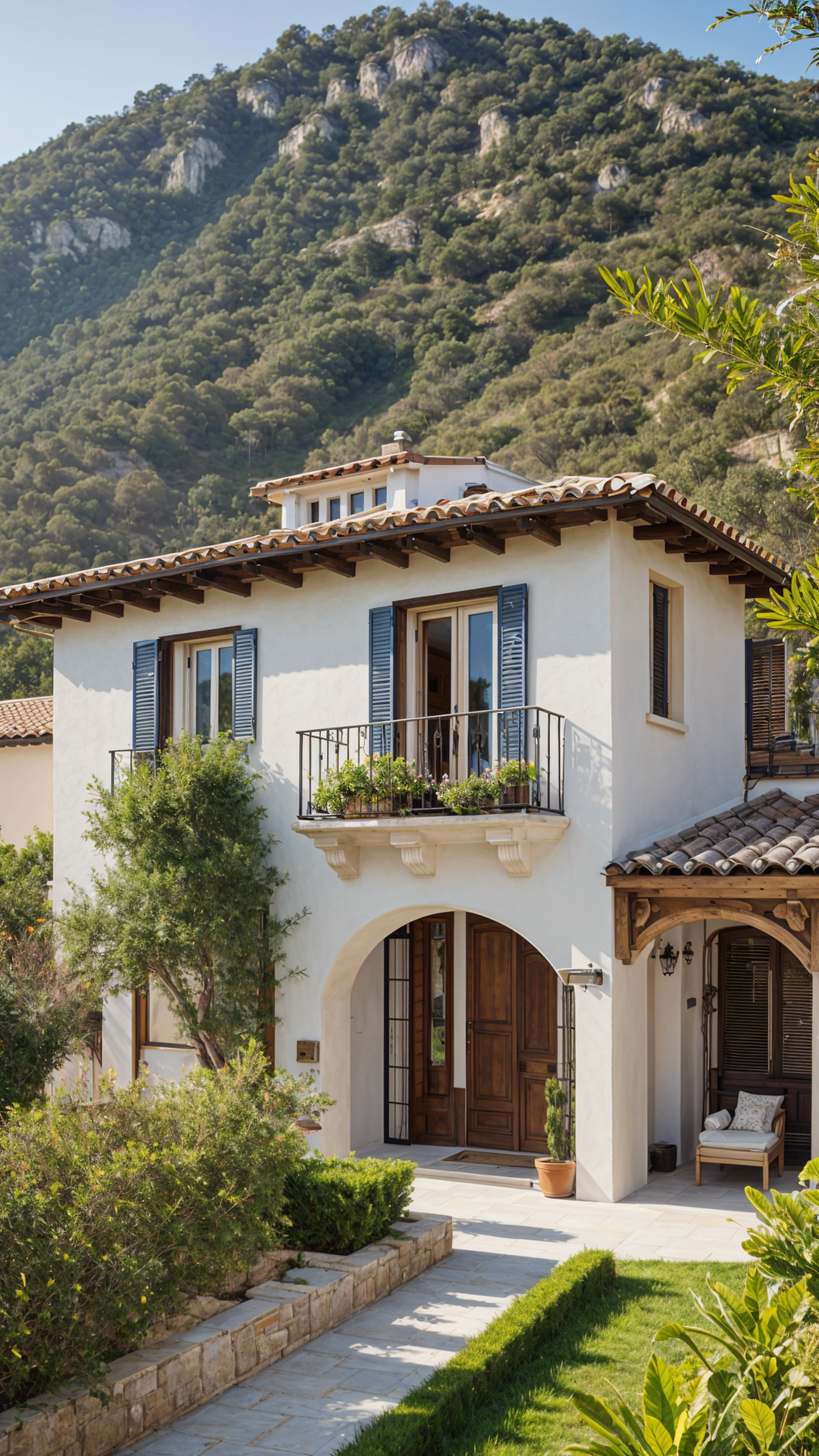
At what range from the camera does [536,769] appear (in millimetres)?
10961

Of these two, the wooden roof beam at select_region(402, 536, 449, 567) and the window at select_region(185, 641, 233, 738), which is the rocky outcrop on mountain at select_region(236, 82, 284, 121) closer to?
the window at select_region(185, 641, 233, 738)

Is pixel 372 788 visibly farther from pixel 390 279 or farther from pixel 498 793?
pixel 390 279

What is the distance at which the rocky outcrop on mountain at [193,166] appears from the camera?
2403 inches

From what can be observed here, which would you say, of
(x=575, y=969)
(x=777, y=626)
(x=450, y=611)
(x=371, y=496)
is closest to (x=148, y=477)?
(x=371, y=496)

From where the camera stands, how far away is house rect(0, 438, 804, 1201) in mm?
10844

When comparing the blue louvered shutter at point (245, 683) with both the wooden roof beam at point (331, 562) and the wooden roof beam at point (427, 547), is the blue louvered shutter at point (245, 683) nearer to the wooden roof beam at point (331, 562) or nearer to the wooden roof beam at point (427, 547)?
the wooden roof beam at point (331, 562)

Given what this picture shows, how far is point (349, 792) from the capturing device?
11727mm

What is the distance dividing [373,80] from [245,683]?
6120cm

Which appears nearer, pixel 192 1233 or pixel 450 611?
pixel 192 1233

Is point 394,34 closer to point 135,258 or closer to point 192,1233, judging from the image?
point 135,258

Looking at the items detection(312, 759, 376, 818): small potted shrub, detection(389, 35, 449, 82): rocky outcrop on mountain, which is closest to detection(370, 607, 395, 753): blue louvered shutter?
detection(312, 759, 376, 818): small potted shrub

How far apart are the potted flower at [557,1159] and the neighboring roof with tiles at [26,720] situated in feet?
30.5

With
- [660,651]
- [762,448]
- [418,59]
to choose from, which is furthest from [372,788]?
[418,59]

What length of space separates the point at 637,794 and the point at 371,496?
23.9 ft
